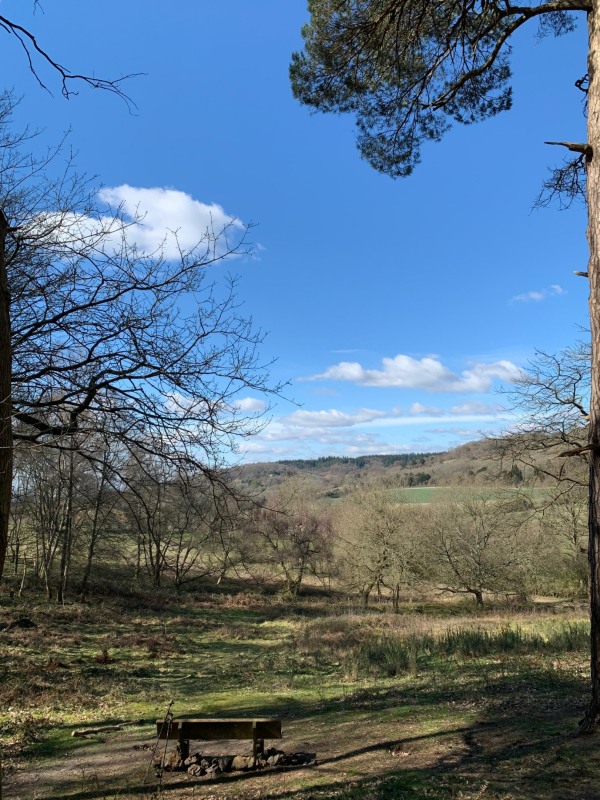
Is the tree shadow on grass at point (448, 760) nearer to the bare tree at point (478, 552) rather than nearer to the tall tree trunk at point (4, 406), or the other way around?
the tall tree trunk at point (4, 406)

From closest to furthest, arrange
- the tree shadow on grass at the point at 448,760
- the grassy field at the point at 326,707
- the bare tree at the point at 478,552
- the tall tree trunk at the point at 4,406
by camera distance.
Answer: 1. the tall tree trunk at the point at 4,406
2. the tree shadow on grass at the point at 448,760
3. the grassy field at the point at 326,707
4. the bare tree at the point at 478,552

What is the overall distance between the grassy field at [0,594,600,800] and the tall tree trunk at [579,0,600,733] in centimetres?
59

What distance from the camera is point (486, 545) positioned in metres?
32.9

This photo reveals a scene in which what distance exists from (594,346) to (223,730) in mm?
5674

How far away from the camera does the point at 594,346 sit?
5.61 metres

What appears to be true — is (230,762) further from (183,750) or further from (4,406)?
(4,406)

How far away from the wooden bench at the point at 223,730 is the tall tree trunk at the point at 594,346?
3131 millimetres

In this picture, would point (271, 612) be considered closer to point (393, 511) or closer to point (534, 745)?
point (393, 511)

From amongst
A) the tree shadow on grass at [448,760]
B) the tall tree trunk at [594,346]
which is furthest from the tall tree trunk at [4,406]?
the tall tree trunk at [594,346]

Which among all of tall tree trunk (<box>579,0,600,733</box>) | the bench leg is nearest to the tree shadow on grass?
the bench leg

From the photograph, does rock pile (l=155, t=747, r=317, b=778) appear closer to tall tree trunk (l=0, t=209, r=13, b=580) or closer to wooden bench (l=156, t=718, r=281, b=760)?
wooden bench (l=156, t=718, r=281, b=760)

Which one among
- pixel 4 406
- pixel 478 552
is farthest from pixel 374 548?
pixel 4 406

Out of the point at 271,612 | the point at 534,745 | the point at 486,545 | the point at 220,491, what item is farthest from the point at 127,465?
the point at 486,545

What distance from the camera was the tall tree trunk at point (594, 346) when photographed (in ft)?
17.1
